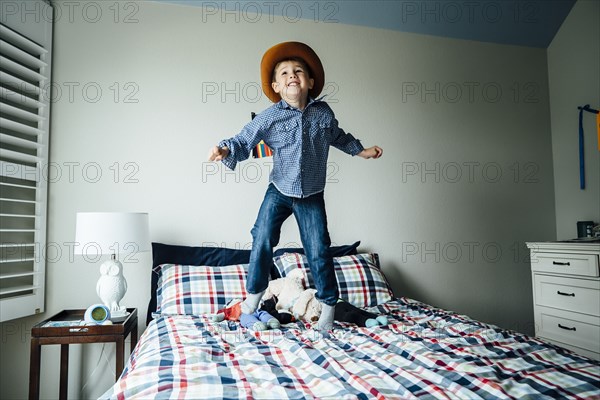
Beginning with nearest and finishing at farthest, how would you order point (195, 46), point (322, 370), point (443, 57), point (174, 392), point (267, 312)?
point (174, 392) → point (322, 370) → point (267, 312) → point (195, 46) → point (443, 57)

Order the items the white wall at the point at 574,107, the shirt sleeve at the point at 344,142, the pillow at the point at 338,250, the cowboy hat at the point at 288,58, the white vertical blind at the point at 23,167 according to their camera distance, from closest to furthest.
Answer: the cowboy hat at the point at 288,58 < the shirt sleeve at the point at 344,142 < the white vertical blind at the point at 23,167 < the pillow at the point at 338,250 < the white wall at the point at 574,107

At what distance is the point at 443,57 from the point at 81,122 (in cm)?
250

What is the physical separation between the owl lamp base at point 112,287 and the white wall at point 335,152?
0.27 metres

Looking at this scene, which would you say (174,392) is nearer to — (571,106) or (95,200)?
(95,200)

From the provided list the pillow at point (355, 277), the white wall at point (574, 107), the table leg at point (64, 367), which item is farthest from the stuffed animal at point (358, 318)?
→ the white wall at point (574, 107)

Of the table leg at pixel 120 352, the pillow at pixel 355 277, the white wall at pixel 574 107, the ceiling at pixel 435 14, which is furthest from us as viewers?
the white wall at pixel 574 107

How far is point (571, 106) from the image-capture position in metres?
3.30

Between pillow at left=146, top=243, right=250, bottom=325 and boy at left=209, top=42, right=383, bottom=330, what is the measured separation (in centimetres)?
89

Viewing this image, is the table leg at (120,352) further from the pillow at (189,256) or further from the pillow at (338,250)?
the pillow at (338,250)

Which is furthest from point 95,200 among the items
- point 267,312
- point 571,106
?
point 571,106

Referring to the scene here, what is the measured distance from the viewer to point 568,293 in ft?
8.60

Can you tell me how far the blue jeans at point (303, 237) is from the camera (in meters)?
1.60

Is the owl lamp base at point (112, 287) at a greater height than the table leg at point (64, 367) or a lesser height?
greater

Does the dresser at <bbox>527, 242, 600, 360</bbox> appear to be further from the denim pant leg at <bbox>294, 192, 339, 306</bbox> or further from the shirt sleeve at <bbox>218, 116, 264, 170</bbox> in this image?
the shirt sleeve at <bbox>218, 116, 264, 170</bbox>
